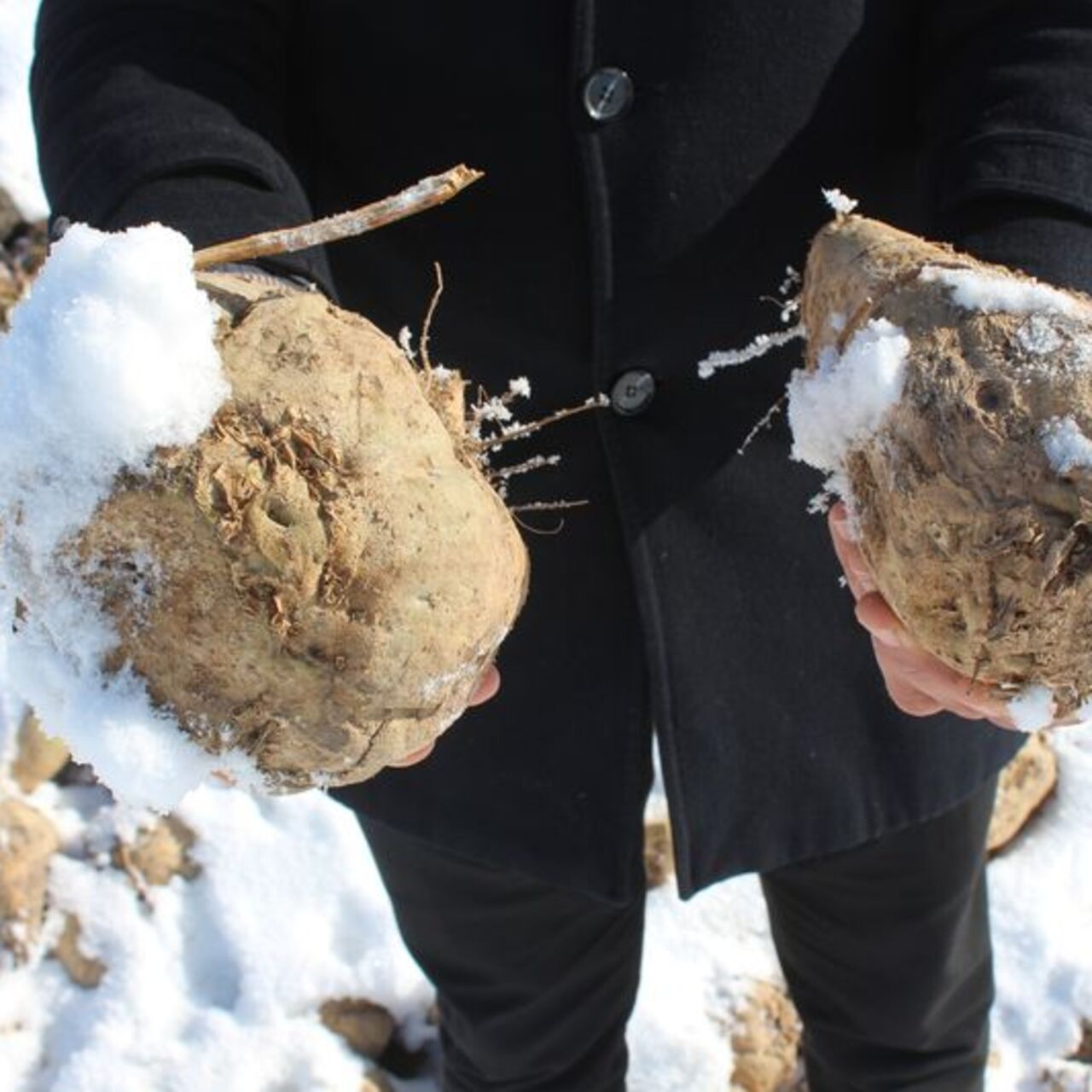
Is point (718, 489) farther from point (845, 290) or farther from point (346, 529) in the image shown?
point (346, 529)

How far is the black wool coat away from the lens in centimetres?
109

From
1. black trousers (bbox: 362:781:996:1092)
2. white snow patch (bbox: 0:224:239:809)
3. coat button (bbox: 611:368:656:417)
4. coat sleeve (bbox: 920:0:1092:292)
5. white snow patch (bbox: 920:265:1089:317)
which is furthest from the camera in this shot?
black trousers (bbox: 362:781:996:1092)

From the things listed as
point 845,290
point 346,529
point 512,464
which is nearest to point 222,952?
point 512,464

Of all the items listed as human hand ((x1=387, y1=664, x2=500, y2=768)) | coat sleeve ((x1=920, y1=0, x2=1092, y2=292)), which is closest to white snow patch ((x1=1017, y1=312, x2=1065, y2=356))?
coat sleeve ((x1=920, y1=0, x2=1092, y2=292))

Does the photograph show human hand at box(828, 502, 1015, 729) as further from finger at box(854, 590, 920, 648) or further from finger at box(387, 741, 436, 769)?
finger at box(387, 741, 436, 769)

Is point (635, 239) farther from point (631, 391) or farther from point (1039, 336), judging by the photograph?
point (1039, 336)

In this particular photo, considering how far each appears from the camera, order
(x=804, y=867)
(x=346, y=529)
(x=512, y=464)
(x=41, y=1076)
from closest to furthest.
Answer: (x=346, y=529), (x=512, y=464), (x=804, y=867), (x=41, y=1076)

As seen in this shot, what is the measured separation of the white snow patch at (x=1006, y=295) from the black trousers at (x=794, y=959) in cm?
73

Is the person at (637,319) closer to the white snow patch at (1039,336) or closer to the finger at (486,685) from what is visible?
the white snow patch at (1039,336)

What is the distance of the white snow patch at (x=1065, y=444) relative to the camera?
35.4 inches

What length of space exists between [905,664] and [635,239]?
1.56 ft

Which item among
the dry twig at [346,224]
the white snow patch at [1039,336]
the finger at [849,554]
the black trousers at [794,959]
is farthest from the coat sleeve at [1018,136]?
the black trousers at [794,959]

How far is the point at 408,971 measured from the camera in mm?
1990

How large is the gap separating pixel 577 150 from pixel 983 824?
0.98m
